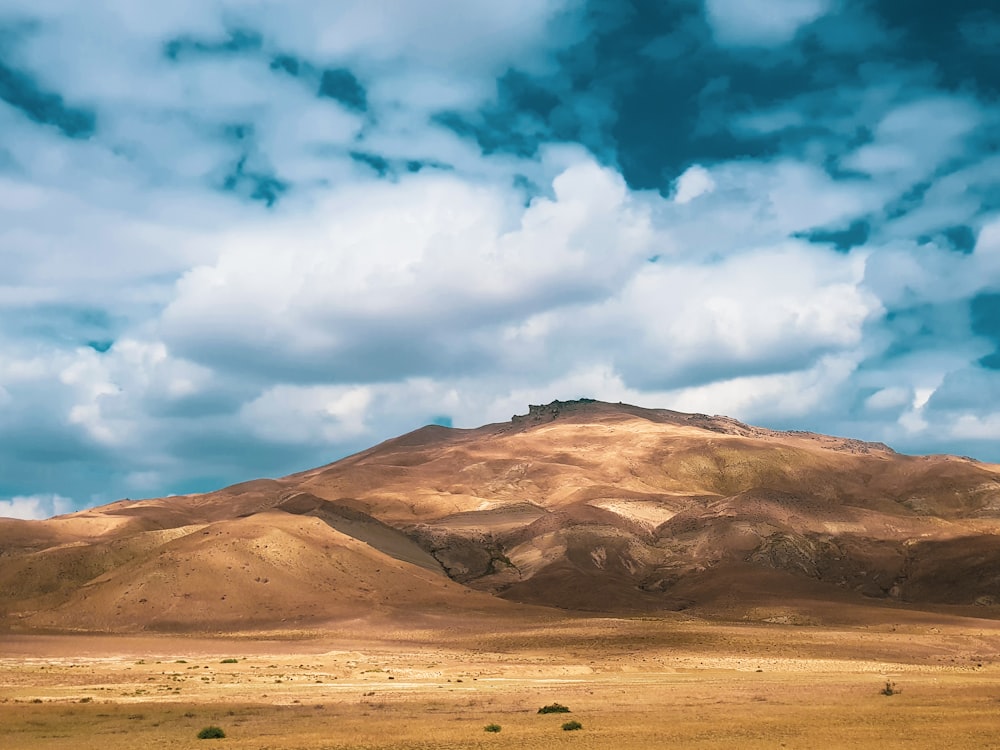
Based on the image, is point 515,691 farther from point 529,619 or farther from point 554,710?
point 529,619

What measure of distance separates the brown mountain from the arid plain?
1.57 feet

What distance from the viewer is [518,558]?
138500 mm

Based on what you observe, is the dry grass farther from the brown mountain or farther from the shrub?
the brown mountain

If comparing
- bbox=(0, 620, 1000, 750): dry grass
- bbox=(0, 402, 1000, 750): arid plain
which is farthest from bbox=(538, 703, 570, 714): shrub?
bbox=(0, 620, 1000, 750): dry grass

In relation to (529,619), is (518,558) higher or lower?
higher

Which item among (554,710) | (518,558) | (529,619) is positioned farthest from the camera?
(518,558)

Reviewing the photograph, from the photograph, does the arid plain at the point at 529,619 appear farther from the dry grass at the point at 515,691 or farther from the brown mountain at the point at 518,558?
the brown mountain at the point at 518,558

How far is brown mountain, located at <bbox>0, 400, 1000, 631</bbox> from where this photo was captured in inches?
3986

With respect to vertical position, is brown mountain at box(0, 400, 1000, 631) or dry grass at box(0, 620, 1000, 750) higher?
brown mountain at box(0, 400, 1000, 631)

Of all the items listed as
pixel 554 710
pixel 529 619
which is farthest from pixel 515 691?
pixel 529 619

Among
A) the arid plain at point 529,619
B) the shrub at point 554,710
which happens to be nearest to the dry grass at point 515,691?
the arid plain at point 529,619

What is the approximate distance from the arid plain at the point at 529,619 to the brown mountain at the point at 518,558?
48 centimetres

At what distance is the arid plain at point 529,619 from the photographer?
34938 millimetres

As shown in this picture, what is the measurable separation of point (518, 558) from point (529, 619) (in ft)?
140
